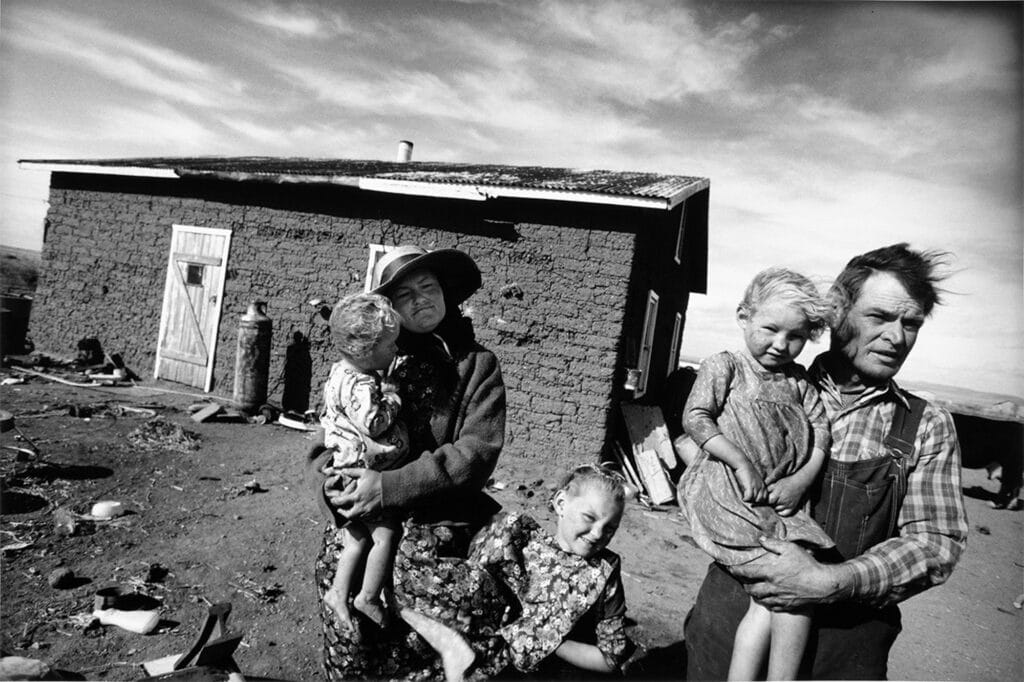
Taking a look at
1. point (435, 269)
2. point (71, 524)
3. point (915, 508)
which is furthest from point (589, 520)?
point (71, 524)

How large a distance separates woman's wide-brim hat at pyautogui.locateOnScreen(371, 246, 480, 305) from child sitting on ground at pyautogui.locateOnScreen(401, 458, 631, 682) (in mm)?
869

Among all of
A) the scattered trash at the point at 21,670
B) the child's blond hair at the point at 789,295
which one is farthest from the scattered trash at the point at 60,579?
the child's blond hair at the point at 789,295

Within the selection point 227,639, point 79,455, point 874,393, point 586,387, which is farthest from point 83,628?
point 586,387

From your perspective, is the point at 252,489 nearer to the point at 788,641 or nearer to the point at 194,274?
the point at 788,641

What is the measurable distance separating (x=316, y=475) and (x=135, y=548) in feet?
10.2

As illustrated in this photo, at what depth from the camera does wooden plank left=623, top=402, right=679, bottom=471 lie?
7086 millimetres

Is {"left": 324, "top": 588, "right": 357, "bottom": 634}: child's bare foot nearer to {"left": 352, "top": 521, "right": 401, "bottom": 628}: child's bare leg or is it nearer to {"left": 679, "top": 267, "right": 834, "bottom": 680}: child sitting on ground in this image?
{"left": 352, "top": 521, "right": 401, "bottom": 628}: child's bare leg

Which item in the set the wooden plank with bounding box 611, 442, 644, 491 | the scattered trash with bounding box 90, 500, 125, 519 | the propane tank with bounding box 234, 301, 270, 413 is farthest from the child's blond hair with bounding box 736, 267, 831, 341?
the propane tank with bounding box 234, 301, 270, 413

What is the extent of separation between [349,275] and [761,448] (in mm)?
7323

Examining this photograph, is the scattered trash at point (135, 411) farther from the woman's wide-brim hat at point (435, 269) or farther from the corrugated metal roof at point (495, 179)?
the woman's wide-brim hat at point (435, 269)

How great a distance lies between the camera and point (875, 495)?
5.07 ft

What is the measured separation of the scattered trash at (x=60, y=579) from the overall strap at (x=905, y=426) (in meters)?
4.55

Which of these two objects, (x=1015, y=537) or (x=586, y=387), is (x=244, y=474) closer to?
(x=586, y=387)

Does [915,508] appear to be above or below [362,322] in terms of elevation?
below
